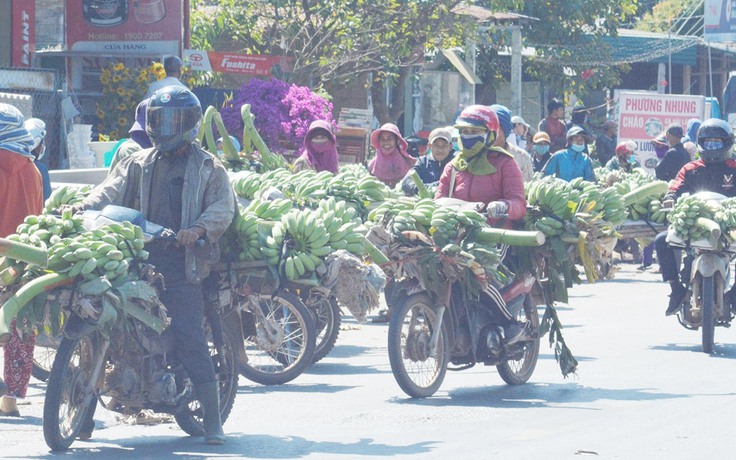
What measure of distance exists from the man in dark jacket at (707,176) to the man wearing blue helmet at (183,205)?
5.55 metres

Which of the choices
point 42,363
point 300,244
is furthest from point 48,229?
point 42,363

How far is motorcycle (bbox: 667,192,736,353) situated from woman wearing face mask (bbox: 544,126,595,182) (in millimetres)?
4651

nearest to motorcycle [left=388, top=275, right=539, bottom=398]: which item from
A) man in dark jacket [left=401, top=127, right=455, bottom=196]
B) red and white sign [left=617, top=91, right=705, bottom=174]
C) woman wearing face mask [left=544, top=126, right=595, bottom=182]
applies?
man in dark jacket [left=401, top=127, right=455, bottom=196]

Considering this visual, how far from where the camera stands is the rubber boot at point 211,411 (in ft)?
23.6

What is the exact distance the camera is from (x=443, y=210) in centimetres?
894

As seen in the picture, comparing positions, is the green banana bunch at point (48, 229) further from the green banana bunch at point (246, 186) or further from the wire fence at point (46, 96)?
the wire fence at point (46, 96)

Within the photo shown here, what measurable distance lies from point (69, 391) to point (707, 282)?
19.7ft

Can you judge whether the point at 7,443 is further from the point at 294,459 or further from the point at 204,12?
the point at 204,12

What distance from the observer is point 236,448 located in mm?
7336

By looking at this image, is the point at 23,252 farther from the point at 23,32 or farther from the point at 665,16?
the point at 665,16

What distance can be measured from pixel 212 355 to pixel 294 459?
921 millimetres

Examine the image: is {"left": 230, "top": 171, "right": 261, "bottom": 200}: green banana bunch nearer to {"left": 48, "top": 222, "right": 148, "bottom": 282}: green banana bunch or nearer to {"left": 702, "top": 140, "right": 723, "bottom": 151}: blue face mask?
{"left": 48, "top": 222, "right": 148, "bottom": 282}: green banana bunch

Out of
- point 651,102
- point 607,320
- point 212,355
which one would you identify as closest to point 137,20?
point 607,320

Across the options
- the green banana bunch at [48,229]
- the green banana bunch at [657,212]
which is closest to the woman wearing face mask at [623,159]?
the green banana bunch at [657,212]
